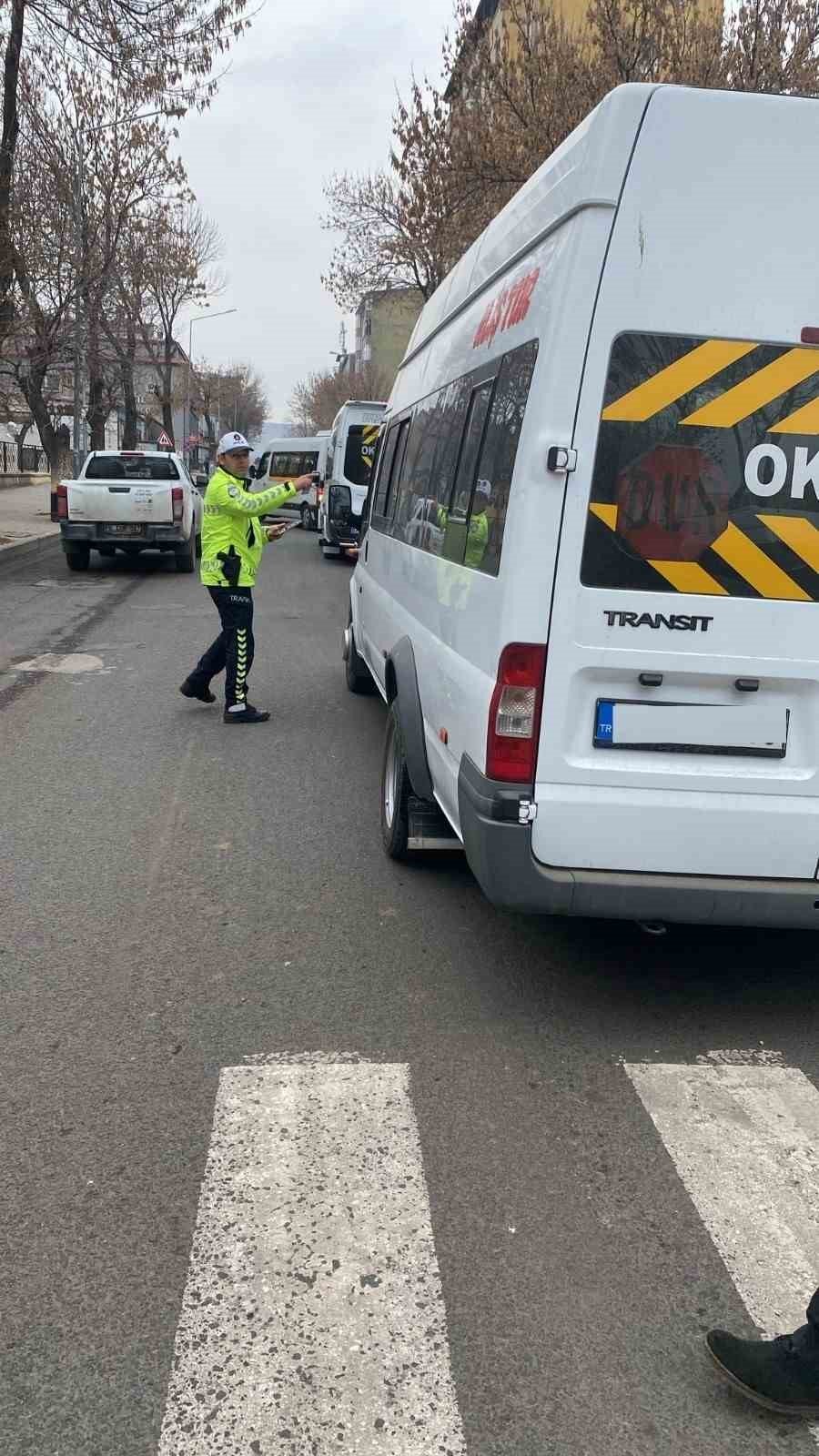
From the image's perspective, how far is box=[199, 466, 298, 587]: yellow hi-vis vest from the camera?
7668 millimetres

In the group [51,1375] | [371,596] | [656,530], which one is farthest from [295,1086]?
[371,596]

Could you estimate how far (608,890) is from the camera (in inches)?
140

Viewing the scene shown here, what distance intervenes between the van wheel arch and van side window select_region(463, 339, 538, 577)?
98 cm

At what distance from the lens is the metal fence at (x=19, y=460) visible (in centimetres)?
4312

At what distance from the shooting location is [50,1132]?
124 inches

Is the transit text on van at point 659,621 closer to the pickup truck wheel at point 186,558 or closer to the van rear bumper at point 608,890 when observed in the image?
the van rear bumper at point 608,890

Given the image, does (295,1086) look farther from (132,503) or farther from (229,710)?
(132,503)

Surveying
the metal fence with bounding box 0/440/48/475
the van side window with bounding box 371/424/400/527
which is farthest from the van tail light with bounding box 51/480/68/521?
A: the metal fence with bounding box 0/440/48/475

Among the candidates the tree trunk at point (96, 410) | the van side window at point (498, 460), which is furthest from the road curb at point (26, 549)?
the van side window at point (498, 460)

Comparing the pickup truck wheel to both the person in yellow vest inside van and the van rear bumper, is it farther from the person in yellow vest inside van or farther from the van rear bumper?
the van rear bumper

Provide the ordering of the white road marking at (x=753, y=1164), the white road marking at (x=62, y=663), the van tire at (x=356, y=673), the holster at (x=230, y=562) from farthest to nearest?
the white road marking at (x=62, y=663)
the van tire at (x=356, y=673)
the holster at (x=230, y=562)
the white road marking at (x=753, y=1164)

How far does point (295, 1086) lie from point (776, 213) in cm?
297

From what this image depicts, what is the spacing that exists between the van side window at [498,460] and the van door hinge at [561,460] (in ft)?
0.65

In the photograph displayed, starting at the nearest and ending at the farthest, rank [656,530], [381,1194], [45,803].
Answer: [381,1194]
[656,530]
[45,803]
